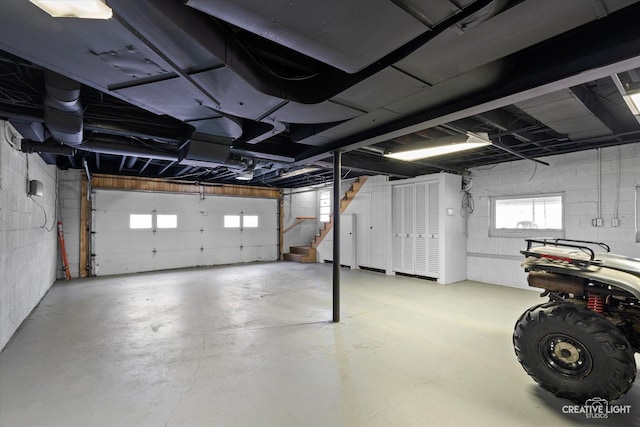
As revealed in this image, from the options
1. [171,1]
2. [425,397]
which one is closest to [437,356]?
[425,397]

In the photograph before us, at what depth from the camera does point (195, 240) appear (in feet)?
28.6

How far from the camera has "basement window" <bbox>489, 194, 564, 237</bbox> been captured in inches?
216

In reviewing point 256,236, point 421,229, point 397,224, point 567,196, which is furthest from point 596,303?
point 256,236

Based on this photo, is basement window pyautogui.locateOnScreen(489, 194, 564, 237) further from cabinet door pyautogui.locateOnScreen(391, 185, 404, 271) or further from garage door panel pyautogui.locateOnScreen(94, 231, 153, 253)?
garage door panel pyautogui.locateOnScreen(94, 231, 153, 253)

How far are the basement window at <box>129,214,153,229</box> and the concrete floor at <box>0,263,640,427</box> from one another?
2996mm

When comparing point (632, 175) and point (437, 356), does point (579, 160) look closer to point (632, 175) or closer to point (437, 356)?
point (632, 175)

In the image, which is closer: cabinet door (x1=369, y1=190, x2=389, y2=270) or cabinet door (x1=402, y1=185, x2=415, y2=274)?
cabinet door (x1=402, y1=185, x2=415, y2=274)

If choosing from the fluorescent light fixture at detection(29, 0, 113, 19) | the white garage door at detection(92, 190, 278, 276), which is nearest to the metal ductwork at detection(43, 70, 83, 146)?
the fluorescent light fixture at detection(29, 0, 113, 19)

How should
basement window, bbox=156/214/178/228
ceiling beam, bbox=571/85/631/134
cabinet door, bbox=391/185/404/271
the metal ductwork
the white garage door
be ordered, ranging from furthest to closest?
Answer: basement window, bbox=156/214/178/228 → the white garage door → cabinet door, bbox=391/185/404/271 → ceiling beam, bbox=571/85/631/134 → the metal ductwork

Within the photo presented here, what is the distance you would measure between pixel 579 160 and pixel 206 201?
29.9 feet

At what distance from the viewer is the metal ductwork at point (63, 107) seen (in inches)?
94.4

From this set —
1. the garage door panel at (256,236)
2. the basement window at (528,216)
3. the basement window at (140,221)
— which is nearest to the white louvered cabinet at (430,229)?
the basement window at (528,216)

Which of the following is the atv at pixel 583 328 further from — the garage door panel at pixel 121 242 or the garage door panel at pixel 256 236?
the garage door panel at pixel 121 242

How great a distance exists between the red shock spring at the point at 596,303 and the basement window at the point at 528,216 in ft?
12.5
